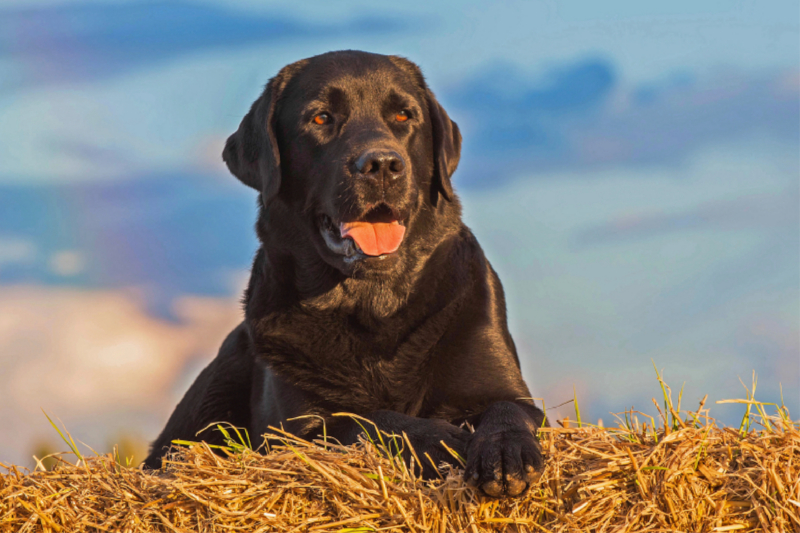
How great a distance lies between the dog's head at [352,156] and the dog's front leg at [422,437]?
0.87m

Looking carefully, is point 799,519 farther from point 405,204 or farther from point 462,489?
point 405,204

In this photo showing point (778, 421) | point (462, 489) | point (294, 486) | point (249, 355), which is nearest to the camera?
point (462, 489)

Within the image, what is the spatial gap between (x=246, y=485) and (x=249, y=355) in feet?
7.32

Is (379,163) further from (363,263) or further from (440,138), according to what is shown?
(440,138)

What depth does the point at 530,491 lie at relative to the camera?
2760 millimetres

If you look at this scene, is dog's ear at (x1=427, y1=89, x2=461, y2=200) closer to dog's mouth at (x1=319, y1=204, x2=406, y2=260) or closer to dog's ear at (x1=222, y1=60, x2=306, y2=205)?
dog's mouth at (x1=319, y1=204, x2=406, y2=260)

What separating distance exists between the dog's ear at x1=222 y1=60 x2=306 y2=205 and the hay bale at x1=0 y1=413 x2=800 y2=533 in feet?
5.72

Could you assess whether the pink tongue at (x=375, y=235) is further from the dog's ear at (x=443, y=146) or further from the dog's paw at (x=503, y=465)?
the dog's paw at (x=503, y=465)

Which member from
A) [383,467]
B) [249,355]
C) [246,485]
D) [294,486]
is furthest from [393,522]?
[249,355]

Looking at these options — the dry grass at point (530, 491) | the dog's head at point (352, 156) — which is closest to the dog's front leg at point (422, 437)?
the dry grass at point (530, 491)

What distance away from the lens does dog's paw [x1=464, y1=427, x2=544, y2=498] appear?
2.66 m

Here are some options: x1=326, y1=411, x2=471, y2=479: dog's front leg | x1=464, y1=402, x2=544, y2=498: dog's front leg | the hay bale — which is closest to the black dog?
x1=326, y1=411, x2=471, y2=479: dog's front leg

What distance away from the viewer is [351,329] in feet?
13.7

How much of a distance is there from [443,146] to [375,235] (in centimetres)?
85
